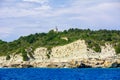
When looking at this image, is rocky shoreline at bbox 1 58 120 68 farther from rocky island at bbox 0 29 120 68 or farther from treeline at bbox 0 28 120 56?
treeline at bbox 0 28 120 56

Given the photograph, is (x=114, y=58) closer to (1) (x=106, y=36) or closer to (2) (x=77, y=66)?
(2) (x=77, y=66)

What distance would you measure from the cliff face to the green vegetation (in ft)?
5.32

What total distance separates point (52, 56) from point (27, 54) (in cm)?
812

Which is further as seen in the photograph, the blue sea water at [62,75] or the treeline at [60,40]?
the treeline at [60,40]

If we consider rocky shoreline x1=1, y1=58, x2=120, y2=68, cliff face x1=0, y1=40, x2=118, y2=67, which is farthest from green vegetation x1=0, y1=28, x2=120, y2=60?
rocky shoreline x1=1, y1=58, x2=120, y2=68

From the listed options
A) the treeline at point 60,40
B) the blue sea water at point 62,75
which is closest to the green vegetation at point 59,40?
the treeline at point 60,40

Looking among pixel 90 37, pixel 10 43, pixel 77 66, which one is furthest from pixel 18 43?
pixel 77 66

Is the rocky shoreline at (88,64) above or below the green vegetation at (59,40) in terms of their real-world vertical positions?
below

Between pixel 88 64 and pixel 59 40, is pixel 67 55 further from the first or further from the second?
pixel 59 40

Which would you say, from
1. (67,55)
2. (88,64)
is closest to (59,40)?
(67,55)

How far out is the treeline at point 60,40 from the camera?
130 meters

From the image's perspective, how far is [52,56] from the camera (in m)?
131

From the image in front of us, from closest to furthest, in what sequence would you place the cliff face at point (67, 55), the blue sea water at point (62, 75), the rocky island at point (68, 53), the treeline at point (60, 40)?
1. the blue sea water at point (62, 75)
2. the rocky island at point (68, 53)
3. the cliff face at point (67, 55)
4. the treeline at point (60, 40)

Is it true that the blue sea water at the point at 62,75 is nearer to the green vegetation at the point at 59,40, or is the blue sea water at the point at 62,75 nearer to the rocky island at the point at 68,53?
the rocky island at the point at 68,53
